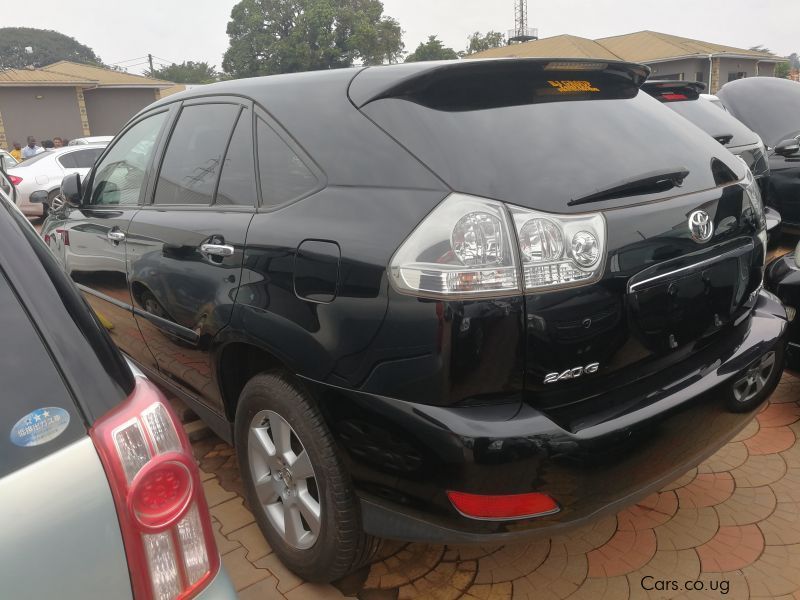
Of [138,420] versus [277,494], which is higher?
[138,420]

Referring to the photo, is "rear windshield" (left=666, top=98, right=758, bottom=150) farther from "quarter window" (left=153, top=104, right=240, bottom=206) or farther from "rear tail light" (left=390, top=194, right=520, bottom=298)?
"rear tail light" (left=390, top=194, right=520, bottom=298)

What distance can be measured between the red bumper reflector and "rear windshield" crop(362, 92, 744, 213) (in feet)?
2.43

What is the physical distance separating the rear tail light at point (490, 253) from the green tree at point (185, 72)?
7701 centimetres

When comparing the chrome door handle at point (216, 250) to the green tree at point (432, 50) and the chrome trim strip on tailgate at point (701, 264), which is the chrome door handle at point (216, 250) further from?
the green tree at point (432, 50)

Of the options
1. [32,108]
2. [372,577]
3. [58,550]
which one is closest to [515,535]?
[372,577]

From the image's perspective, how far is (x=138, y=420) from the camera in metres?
1.10

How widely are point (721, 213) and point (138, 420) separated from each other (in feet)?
5.80

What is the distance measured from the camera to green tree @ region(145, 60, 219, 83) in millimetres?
72312

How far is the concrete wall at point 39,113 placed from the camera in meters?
25.8

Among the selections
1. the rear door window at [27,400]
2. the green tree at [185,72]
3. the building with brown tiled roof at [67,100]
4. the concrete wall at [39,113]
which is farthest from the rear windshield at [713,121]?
the green tree at [185,72]

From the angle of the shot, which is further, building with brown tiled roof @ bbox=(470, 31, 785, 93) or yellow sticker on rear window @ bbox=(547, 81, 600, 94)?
building with brown tiled roof @ bbox=(470, 31, 785, 93)

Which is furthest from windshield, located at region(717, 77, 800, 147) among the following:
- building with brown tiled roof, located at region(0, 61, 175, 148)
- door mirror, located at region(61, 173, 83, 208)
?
building with brown tiled roof, located at region(0, 61, 175, 148)

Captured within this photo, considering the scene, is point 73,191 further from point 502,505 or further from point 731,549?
point 731,549

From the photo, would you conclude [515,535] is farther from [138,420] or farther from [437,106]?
[437,106]
